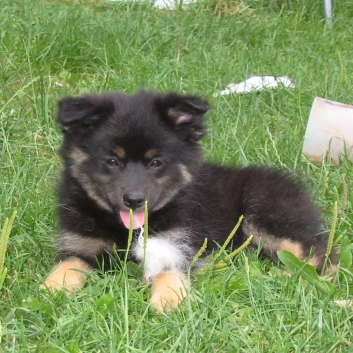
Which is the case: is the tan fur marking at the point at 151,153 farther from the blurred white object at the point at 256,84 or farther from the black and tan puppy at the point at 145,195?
the blurred white object at the point at 256,84

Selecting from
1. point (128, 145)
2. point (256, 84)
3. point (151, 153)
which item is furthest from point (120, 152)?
point (256, 84)

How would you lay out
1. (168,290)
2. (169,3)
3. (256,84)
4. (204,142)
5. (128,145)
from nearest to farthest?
(168,290) → (128,145) → (204,142) → (256,84) → (169,3)

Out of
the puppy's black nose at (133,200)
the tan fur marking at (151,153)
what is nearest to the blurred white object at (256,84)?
the tan fur marking at (151,153)

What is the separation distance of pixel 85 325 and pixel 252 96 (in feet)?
9.75

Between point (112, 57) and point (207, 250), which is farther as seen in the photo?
point (112, 57)

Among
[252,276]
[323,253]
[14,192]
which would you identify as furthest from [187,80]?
[252,276]

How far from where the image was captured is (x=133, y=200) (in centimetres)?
329

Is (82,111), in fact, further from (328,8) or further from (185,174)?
(328,8)

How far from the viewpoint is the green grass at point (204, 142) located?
2746mm

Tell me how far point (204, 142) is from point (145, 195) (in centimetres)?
149

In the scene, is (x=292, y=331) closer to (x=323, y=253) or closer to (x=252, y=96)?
(x=323, y=253)

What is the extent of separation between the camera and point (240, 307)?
302 centimetres

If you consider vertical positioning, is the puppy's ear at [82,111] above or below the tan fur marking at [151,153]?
above

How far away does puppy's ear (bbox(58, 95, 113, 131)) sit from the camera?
132 inches
